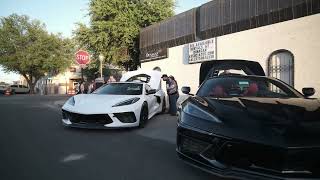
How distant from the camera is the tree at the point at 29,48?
47.7m

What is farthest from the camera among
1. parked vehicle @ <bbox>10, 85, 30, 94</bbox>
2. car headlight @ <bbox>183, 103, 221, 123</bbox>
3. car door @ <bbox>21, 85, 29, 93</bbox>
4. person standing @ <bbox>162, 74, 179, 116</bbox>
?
car door @ <bbox>21, 85, 29, 93</bbox>

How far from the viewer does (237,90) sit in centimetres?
555

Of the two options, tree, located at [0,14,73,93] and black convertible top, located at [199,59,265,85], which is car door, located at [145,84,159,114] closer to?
black convertible top, located at [199,59,265,85]

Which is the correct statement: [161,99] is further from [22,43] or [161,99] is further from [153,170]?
[22,43]

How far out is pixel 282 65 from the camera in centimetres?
1247

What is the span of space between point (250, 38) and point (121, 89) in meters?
6.37

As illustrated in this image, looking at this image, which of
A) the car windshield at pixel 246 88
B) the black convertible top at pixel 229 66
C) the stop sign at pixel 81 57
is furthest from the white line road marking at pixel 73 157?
the stop sign at pixel 81 57

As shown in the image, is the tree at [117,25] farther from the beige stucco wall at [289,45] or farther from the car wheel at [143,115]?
the car wheel at [143,115]

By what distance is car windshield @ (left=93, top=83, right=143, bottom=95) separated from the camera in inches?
368

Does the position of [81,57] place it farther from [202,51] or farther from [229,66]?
[229,66]

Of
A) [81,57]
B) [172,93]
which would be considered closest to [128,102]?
[172,93]

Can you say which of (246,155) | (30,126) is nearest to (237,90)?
(246,155)

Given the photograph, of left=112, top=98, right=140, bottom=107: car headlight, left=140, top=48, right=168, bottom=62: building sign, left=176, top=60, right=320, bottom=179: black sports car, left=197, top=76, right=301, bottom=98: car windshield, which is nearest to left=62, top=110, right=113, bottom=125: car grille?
left=112, top=98, right=140, bottom=107: car headlight

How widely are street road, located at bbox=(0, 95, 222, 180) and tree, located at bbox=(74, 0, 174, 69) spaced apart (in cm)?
1436
